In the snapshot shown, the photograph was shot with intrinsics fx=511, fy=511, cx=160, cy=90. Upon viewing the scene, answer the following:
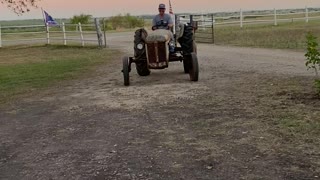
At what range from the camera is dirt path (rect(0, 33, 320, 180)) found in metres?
5.16

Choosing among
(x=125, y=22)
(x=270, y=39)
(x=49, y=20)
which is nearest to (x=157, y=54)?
(x=270, y=39)

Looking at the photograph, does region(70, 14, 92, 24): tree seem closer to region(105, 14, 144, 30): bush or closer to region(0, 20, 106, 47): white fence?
region(105, 14, 144, 30): bush

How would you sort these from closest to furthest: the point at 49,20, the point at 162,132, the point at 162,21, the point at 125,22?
1. the point at 162,132
2. the point at 162,21
3. the point at 49,20
4. the point at 125,22

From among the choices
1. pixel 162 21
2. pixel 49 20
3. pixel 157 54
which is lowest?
pixel 157 54

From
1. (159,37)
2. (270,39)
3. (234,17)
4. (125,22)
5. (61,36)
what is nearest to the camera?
(159,37)

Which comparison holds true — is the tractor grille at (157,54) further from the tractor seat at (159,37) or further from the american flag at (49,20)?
the american flag at (49,20)

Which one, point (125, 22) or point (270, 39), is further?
point (125, 22)

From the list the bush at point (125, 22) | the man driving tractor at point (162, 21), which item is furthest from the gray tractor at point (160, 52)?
the bush at point (125, 22)

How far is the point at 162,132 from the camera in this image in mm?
6688

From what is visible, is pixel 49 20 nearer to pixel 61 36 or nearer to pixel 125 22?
pixel 61 36

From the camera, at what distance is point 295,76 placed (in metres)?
11.2

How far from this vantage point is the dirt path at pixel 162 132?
516 cm

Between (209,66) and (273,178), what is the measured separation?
9973 mm

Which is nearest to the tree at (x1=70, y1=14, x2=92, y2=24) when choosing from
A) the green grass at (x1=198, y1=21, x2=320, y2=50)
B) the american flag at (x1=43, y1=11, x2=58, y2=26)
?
the american flag at (x1=43, y1=11, x2=58, y2=26)
